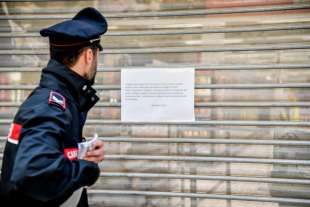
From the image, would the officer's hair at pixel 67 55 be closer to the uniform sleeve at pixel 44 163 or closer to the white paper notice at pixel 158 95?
the uniform sleeve at pixel 44 163

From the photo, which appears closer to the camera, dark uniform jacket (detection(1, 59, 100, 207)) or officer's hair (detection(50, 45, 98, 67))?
dark uniform jacket (detection(1, 59, 100, 207))

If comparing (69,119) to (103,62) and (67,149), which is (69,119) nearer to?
(67,149)

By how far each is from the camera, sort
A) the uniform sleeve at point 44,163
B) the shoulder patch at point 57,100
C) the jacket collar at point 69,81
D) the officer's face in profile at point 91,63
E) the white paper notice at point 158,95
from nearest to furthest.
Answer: the uniform sleeve at point 44,163, the shoulder patch at point 57,100, the jacket collar at point 69,81, the officer's face in profile at point 91,63, the white paper notice at point 158,95

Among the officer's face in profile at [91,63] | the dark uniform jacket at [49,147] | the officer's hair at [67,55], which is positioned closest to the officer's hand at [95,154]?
the dark uniform jacket at [49,147]

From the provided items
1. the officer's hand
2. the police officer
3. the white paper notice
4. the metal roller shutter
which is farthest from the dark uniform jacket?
the metal roller shutter

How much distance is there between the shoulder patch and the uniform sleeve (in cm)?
6

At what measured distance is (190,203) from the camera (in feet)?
13.5

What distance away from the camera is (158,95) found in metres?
4.09

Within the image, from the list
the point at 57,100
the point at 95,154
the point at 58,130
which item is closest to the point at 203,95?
the point at 95,154

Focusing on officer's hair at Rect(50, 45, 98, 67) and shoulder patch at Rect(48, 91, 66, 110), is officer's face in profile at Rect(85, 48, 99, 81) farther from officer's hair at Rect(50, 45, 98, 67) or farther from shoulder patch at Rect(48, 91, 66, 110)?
shoulder patch at Rect(48, 91, 66, 110)

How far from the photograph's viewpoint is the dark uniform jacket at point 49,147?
211cm

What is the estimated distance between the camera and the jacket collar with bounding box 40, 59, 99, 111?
253 centimetres

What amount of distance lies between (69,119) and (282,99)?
7.48ft

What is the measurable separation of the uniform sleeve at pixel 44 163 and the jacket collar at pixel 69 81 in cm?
31
